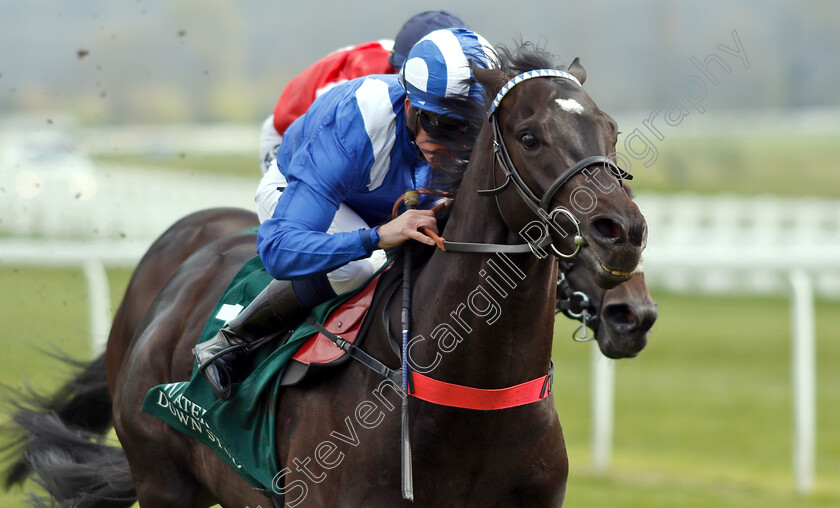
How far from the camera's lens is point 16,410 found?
14.2 feet

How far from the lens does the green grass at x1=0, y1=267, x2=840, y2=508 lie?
223 inches

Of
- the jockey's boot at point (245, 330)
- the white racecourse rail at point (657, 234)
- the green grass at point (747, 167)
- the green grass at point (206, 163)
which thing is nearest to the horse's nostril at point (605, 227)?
the jockey's boot at point (245, 330)

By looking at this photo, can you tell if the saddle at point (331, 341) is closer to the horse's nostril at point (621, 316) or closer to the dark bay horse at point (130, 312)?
the horse's nostril at point (621, 316)

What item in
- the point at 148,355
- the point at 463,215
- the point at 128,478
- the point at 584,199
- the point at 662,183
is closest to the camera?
the point at 584,199

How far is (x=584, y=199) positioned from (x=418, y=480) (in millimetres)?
851

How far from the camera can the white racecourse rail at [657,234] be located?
19.7 feet

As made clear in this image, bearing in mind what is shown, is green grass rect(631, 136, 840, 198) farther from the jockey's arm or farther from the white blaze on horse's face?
the white blaze on horse's face

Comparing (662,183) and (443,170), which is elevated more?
(443,170)

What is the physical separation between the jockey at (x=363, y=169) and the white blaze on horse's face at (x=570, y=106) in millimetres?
319

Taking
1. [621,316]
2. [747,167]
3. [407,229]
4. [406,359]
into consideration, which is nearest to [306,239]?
[407,229]

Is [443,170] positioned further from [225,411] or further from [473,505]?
[225,411]

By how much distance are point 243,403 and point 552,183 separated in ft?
4.13

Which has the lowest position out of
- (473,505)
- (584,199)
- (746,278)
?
(746,278)

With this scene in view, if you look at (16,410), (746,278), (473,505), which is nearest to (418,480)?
(473,505)
